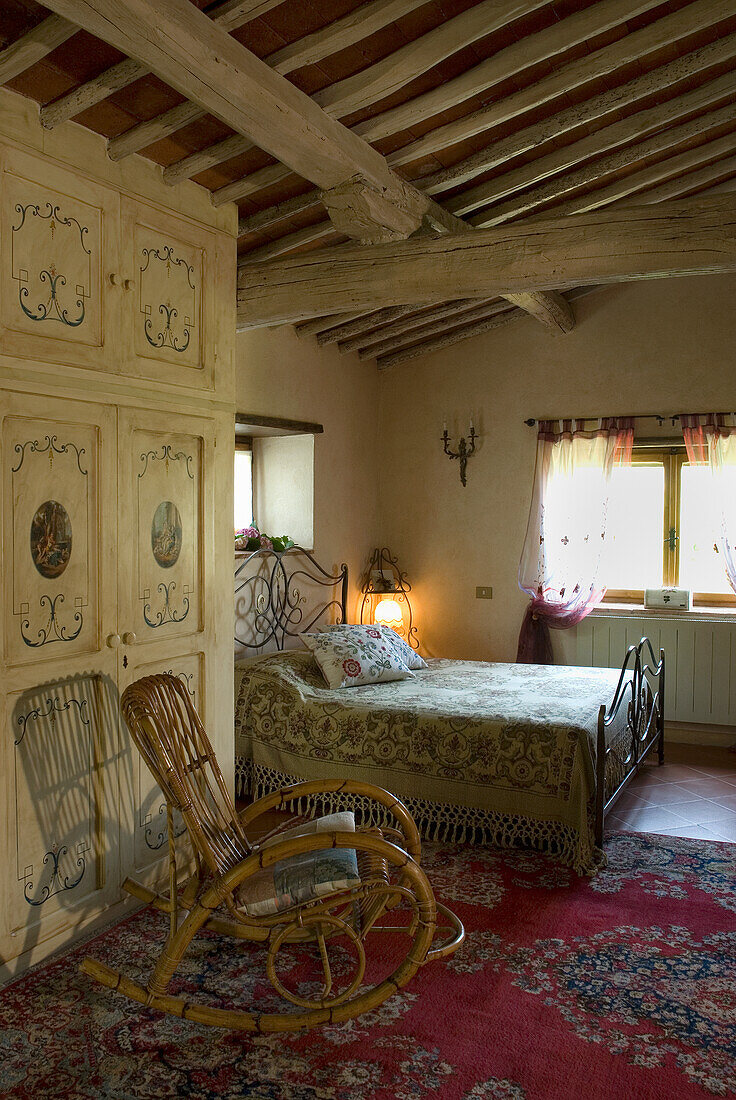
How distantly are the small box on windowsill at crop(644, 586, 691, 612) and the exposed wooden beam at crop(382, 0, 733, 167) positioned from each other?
11.0ft

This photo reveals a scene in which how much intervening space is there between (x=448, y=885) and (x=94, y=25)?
3.08 m

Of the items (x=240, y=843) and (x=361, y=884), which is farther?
(x=240, y=843)

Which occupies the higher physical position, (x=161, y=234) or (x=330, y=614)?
(x=161, y=234)

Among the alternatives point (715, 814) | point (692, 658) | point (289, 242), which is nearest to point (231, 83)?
point (289, 242)

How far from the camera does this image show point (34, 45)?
241 centimetres

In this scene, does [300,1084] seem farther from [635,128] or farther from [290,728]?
[635,128]

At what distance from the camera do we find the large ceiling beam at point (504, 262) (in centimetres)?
311

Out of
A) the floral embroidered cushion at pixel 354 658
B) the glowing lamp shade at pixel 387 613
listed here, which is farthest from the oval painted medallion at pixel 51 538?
the glowing lamp shade at pixel 387 613

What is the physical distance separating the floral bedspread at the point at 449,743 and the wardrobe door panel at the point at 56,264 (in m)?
2.02

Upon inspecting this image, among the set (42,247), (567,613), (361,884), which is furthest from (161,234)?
(567,613)

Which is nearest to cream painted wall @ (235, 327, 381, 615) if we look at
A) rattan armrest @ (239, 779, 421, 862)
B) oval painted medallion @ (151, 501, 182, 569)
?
oval painted medallion @ (151, 501, 182, 569)

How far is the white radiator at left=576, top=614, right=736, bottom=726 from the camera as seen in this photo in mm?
5605

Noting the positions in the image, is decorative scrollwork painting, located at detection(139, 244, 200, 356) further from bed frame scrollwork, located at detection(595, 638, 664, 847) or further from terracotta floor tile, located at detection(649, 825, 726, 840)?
terracotta floor tile, located at detection(649, 825, 726, 840)

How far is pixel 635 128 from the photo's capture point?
3799mm
